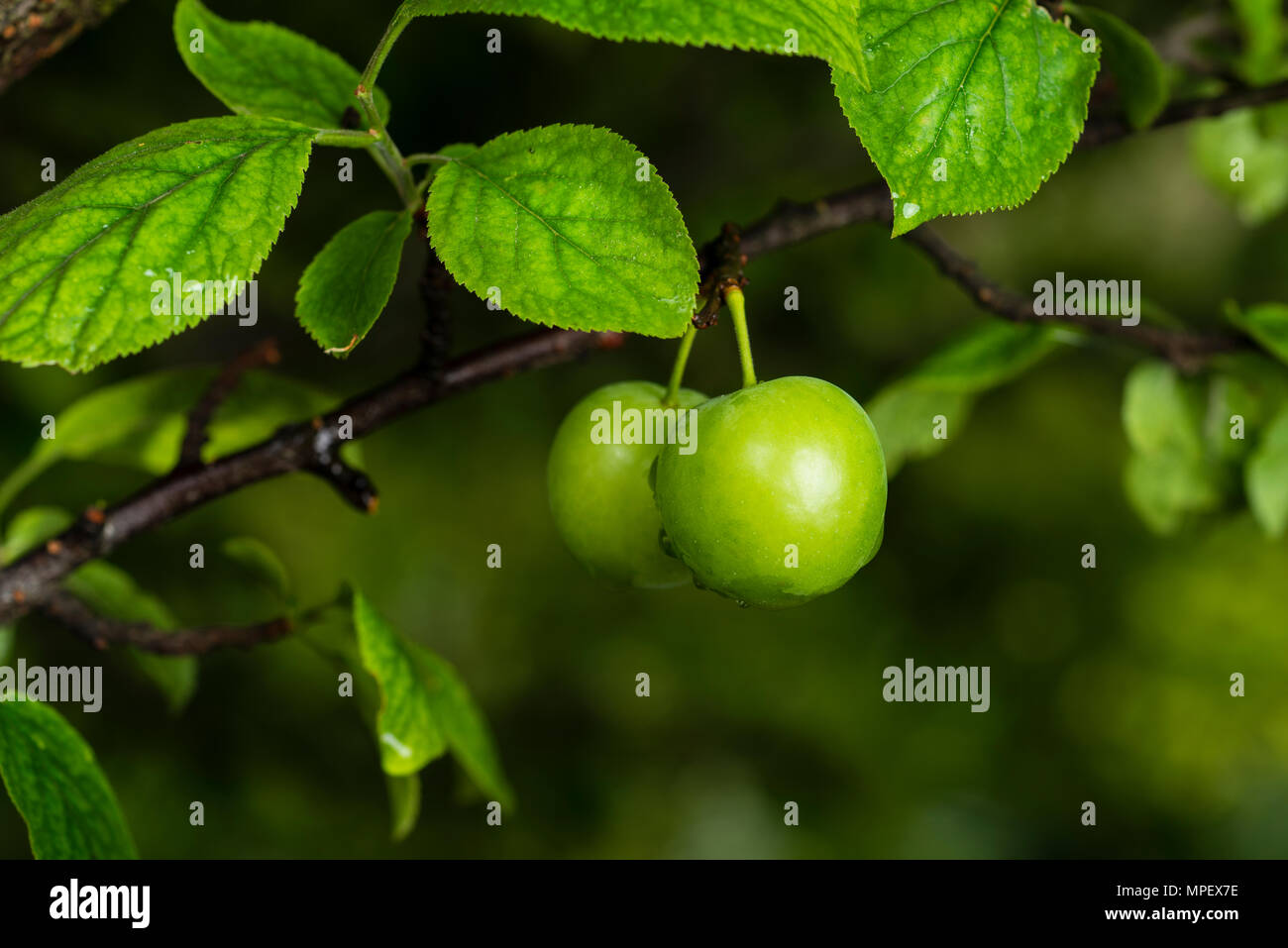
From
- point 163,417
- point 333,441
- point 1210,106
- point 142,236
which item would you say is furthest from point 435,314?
point 1210,106

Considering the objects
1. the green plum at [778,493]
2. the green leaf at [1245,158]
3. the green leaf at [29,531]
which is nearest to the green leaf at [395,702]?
the green plum at [778,493]

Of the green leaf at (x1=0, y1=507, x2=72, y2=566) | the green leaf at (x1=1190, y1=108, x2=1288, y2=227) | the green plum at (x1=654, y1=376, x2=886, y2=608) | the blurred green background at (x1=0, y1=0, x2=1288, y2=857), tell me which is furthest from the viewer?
the blurred green background at (x1=0, y1=0, x2=1288, y2=857)

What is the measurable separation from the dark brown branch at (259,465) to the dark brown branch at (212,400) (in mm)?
16

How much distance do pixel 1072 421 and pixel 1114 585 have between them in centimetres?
22

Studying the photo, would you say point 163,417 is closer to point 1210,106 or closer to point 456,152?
point 456,152

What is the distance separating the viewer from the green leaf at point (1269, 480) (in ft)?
2.57

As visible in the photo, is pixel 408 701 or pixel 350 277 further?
pixel 408 701

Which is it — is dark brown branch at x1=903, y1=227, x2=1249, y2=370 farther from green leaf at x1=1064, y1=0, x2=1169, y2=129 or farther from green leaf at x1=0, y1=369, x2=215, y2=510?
green leaf at x1=0, y1=369, x2=215, y2=510

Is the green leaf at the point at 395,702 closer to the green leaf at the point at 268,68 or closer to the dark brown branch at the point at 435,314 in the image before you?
the dark brown branch at the point at 435,314

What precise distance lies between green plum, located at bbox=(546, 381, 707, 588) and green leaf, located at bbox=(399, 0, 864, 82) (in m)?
0.22

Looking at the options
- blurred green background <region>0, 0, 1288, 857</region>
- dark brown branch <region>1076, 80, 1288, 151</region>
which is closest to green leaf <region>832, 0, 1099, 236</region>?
dark brown branch <region>1076, 80, 1288, 151</region>

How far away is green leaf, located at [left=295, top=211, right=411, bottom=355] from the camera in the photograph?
0.47 m

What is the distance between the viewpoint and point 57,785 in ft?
1.88

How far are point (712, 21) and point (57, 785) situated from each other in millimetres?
515
